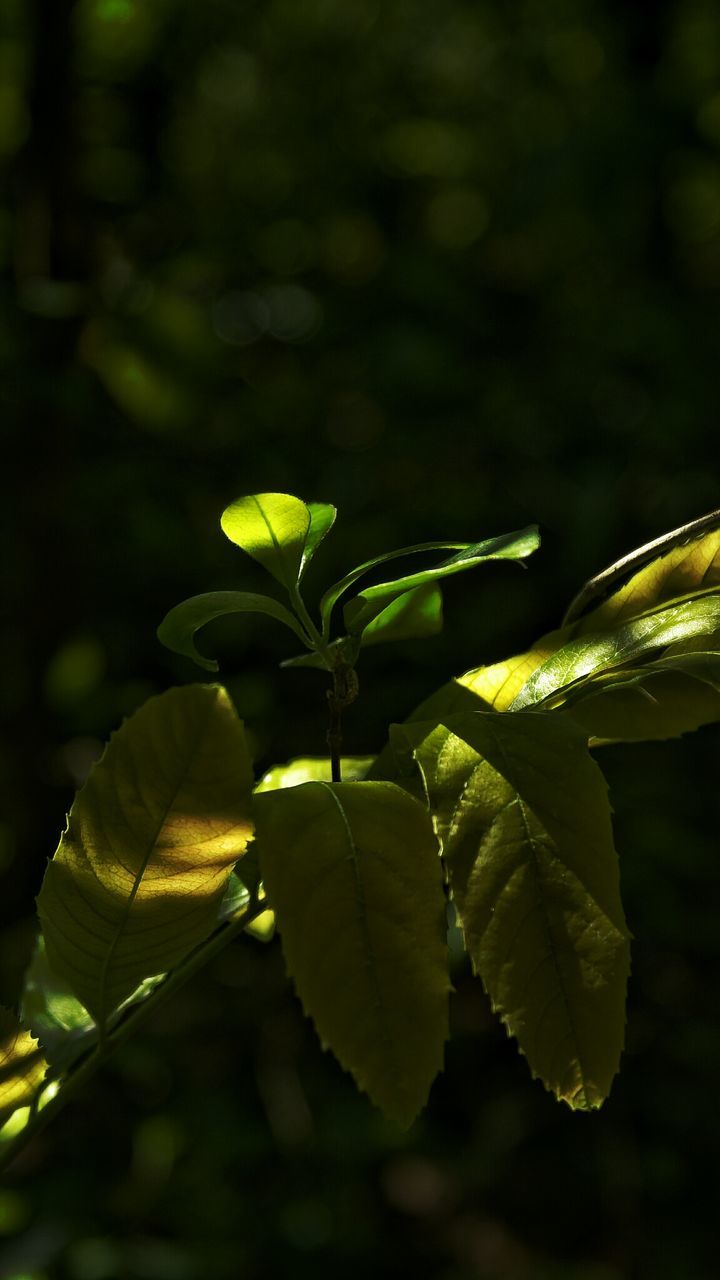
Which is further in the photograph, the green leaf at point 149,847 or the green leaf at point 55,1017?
the green leaf at point 55,1017

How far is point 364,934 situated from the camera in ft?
1.00

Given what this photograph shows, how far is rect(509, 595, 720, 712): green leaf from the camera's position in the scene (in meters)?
0.36

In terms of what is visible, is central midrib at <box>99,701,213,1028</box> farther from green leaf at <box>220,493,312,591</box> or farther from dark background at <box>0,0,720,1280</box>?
dark background at <box>0,0,720,1280</box>

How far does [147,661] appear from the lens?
6.14 ft

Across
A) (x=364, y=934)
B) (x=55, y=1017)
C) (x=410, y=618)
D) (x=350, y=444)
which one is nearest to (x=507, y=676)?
(x=410, y=618)

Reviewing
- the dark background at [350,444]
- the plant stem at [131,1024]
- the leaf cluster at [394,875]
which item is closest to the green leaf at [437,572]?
the leaf cluster at [394,875]

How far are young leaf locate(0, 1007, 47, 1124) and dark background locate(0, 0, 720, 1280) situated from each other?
1272mm

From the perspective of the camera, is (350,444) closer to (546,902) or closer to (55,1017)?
(55,1017)

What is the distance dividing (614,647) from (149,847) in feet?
0.57

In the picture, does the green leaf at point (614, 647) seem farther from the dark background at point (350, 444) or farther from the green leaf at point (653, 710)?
the dark background at point (350, 444)

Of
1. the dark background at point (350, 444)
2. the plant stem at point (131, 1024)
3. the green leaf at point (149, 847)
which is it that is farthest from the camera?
the dark background at point (350, 444)

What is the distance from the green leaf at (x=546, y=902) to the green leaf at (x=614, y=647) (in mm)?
62

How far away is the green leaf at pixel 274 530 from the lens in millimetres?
406

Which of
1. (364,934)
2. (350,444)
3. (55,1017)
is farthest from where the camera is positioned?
(350,444)
